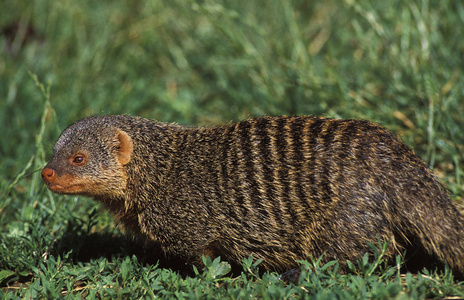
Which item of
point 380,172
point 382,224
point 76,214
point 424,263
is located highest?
point 380,172

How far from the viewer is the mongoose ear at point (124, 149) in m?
3.12

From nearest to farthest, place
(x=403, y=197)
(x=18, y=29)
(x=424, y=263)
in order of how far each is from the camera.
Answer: (x=403, y=197), (x=424, y=263), (x=18, y=29)

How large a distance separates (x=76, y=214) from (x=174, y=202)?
3.29ft

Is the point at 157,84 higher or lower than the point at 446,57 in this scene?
lower

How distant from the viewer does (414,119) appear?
4.26m

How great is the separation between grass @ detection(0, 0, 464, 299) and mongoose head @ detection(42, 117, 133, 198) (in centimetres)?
37

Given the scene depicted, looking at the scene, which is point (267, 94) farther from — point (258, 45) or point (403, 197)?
point (403, 197)

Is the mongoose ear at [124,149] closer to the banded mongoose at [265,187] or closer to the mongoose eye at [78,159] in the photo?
the banded mongoose at [265,187]

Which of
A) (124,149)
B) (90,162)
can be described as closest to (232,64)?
(124,149)

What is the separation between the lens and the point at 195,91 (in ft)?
19.2

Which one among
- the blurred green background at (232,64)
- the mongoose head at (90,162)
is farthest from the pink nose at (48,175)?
the blurred green background at (232,64)

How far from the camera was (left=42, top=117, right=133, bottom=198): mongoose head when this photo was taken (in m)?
2.98

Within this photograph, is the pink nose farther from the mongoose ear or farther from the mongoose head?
the mongoose ear

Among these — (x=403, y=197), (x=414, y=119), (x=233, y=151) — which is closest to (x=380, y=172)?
(x=403, y=197)
